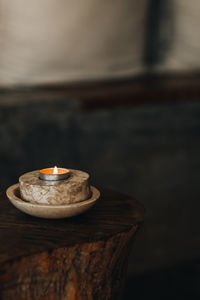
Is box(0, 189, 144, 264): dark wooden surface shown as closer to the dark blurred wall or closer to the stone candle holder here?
the stone candle holder

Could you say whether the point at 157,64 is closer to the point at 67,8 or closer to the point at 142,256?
the point at 67,8

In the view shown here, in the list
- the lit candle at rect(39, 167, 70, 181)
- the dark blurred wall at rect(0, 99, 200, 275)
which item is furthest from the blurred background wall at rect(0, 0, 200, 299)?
the lit candle at rect(39, 167, 70, 181)

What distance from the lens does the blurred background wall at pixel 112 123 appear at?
1647mm

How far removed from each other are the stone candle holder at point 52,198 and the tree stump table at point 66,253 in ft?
0.09

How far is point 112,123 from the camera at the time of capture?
176 cm

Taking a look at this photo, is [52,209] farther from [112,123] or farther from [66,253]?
[112,123]

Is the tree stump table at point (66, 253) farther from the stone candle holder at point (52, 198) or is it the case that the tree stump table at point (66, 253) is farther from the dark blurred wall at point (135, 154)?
the dark blurred wall at point (135, 154)

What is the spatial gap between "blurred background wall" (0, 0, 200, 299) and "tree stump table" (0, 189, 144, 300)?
797mm

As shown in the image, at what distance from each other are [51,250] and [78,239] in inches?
1.8

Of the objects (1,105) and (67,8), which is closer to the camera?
(1,105)

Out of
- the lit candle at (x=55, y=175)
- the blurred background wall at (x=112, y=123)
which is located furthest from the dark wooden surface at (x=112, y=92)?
the lit candle at (x=55, y=175)

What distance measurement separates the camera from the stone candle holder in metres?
0.78

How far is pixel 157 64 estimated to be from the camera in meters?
2.21

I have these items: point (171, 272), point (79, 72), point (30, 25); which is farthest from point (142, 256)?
point (30, 25)
